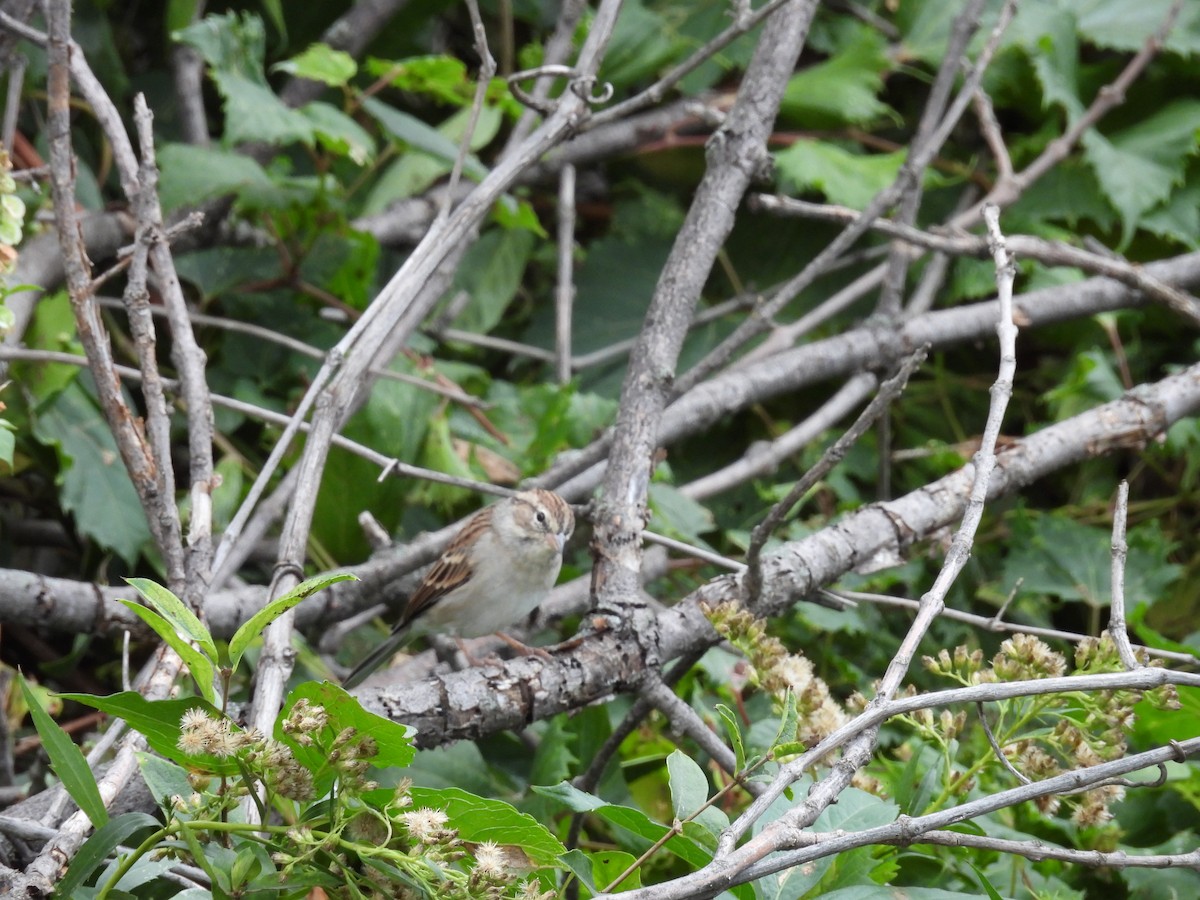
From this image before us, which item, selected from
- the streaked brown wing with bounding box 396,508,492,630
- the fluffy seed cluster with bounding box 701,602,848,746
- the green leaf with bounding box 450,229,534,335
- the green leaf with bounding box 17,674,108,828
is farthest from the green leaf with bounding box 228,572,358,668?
the green leaf with bounding box 450,229,534,335

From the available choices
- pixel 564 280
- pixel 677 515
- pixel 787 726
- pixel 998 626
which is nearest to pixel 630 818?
pixel 787 726

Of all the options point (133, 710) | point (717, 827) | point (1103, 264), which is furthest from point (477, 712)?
point (1103, 264)

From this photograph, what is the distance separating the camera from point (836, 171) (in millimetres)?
3189

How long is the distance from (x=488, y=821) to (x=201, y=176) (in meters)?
1.93

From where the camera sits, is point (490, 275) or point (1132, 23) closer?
point (490, 275)

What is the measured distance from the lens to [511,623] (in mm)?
2424

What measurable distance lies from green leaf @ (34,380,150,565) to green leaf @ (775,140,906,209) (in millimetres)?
1813

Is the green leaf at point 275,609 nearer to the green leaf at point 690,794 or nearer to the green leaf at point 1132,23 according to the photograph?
the green leaf at point 690,794

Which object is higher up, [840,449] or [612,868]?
[840,449]

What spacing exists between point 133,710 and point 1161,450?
2722 millimetres

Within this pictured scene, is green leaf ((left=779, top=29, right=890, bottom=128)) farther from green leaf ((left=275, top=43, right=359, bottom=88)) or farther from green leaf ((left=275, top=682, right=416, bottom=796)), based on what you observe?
green leaf ((left=275, top=682, right=416, bottom=796))

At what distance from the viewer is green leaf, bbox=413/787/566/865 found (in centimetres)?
115

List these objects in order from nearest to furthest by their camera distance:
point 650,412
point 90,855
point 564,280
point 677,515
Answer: point 90,855
point 650,412
point 677,515
point 564,280

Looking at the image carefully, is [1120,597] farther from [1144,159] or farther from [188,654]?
[1144,159]
